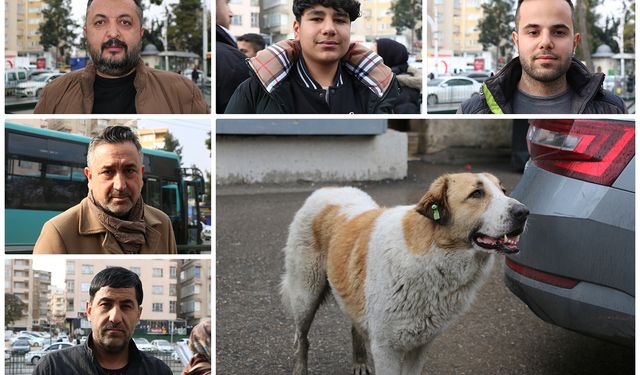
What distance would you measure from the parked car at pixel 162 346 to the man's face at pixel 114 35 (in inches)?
47.4

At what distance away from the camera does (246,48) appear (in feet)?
11.0

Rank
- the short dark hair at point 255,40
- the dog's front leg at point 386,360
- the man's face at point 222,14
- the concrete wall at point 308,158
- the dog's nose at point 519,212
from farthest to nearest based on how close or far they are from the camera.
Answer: the concrete wall at point 308,158 → the man's face at point 222,14 → the short dark hair at point 255,40 → the dog's front leg at point 386,360 → the dog's nose at point 519,212

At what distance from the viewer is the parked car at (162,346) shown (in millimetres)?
3428

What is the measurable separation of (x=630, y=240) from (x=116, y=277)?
2.13 m

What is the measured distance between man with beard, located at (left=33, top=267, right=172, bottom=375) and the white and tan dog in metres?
0.90

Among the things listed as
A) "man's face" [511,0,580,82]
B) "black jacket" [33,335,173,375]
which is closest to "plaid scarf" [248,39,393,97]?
"man's face" [511,0,580,82]

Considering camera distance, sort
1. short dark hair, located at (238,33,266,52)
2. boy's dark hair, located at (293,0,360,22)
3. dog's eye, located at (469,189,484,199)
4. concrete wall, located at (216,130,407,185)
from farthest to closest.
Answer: concrete wall, located at (216,130,407,185)
short dark hair, located at (238,33,266,52)
boy's dark hair, located at (293,0,360,22)
dog's eye, located at (469,189,484,199)

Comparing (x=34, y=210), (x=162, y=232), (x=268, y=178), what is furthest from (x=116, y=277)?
(x=268, y=178)

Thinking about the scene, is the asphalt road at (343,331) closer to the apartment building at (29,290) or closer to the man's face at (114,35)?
the apartment building at (29,290)

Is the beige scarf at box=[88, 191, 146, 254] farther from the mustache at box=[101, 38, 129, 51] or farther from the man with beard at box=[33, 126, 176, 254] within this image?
the mustache at box=[101, 38, 129, 51]

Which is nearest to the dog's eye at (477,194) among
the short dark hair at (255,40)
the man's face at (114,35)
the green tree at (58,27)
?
the short dark hair at (255,40)

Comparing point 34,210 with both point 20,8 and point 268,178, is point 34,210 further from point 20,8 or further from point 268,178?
point 268,178

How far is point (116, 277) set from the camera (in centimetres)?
335

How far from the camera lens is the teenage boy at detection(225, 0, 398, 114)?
3.16 meters
